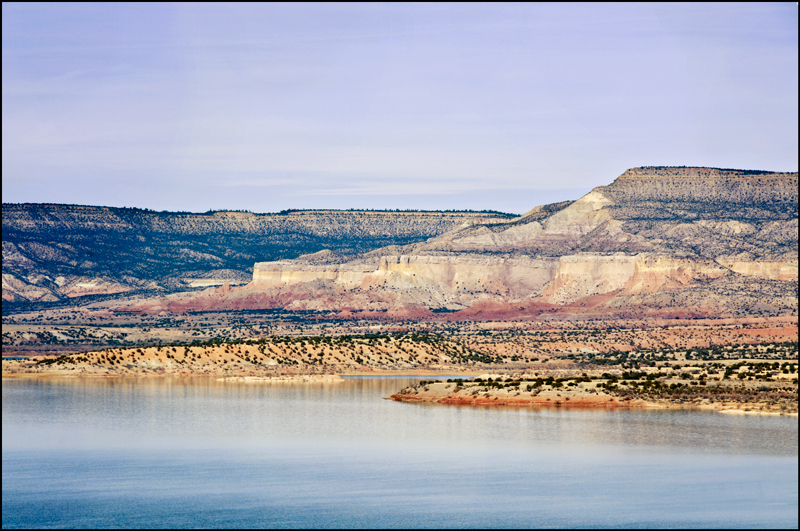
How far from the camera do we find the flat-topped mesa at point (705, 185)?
157750 millimetres

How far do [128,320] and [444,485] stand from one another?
122 meters

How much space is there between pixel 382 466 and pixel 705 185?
430 ft

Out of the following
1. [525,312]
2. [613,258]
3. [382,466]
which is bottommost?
[382,466]

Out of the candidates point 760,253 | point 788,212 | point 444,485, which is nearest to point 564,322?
point 760,253

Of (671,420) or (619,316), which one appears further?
(619,316)

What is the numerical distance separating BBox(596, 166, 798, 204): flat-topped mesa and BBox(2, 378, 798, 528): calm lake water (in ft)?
361

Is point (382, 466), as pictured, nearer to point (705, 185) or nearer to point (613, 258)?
point (613, 258)

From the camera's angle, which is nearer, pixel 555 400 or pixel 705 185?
pixel 555 400

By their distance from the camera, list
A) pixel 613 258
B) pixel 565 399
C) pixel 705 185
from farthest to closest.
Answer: pixel 705 185
pixel 613 258
pixel 565 399

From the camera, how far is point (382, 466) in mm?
38312

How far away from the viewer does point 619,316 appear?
12638cm

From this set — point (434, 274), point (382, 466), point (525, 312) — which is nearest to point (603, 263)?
point (525, 312)

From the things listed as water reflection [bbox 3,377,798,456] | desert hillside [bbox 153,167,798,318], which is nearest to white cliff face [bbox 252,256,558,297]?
desert hillside [bbox 153,167,798,318]

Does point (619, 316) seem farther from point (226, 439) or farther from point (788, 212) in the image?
point (226, 439)
